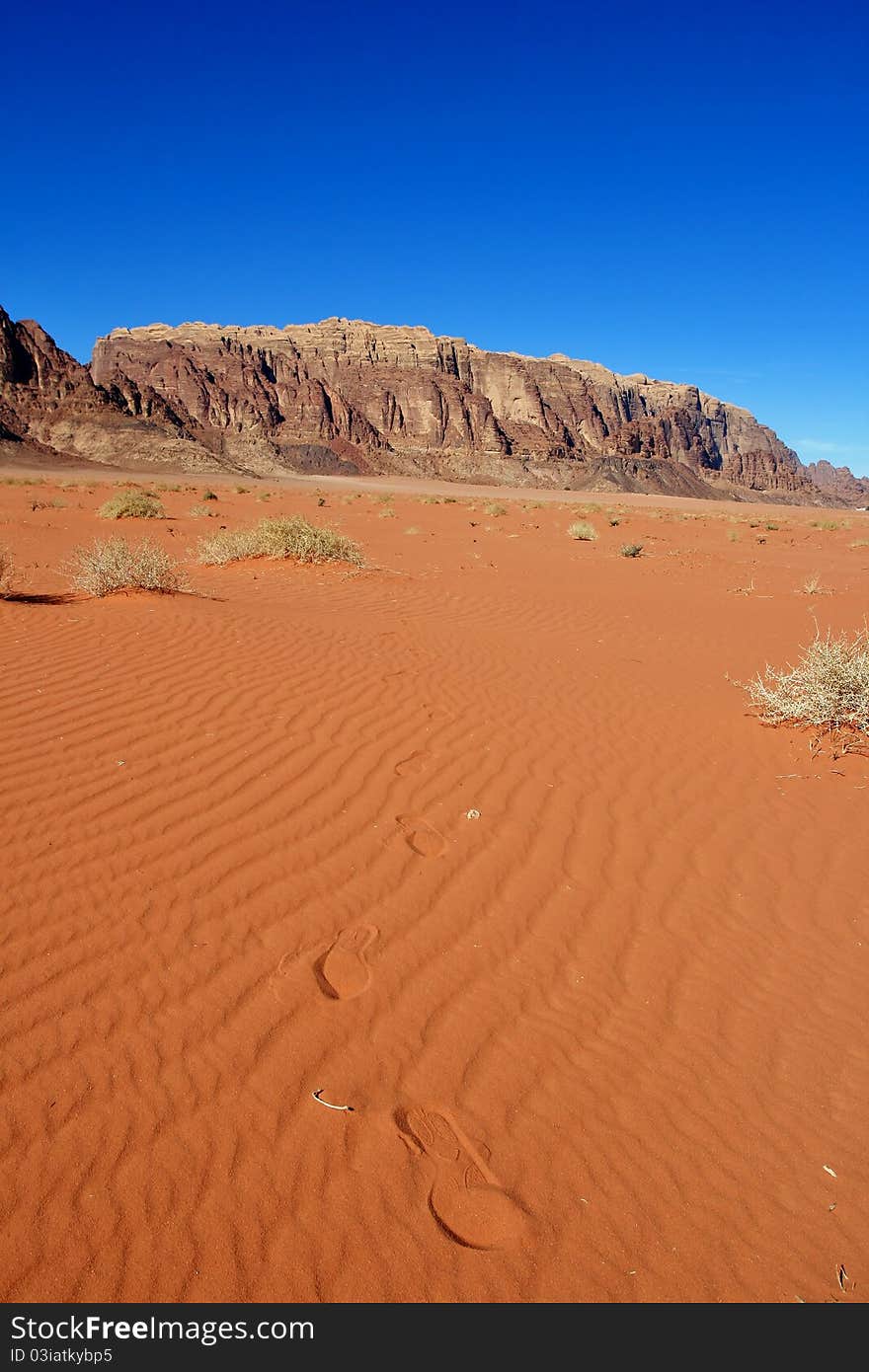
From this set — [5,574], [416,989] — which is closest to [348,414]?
[5,574]

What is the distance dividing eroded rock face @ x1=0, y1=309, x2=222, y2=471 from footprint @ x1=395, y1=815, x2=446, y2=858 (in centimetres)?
6974

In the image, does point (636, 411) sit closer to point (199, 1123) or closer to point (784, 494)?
point (784, 494)

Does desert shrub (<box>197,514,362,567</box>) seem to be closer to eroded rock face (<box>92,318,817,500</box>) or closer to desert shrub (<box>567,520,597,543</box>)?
desert shrub (<box>567,520,597,543</box>)

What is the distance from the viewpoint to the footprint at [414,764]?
4.48 meters

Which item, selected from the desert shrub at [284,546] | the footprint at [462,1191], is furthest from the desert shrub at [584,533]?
the footprint at [462,1191]

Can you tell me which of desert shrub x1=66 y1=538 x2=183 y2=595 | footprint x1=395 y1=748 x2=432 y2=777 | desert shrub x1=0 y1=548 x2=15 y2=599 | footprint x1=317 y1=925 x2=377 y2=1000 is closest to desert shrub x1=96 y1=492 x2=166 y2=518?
desert shrub x1=66 y1=538 x2=183 y2=595

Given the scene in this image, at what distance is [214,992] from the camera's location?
104 inches

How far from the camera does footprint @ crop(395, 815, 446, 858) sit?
369 cm

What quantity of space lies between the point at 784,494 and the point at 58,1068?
171 metres

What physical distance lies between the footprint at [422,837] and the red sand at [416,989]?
38mm

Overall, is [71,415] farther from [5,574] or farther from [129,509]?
[5,574]

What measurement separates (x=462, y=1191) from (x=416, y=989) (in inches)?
31.7

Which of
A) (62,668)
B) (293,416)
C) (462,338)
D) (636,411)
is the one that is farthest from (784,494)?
(62,668)
